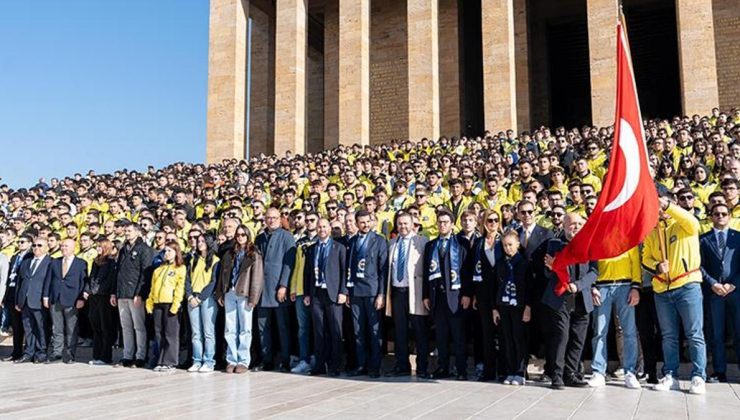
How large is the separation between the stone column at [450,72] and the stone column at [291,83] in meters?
6.09

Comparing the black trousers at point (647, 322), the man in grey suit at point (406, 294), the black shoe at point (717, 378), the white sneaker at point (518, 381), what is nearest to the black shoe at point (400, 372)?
the man in grey suit at point (406, 294)

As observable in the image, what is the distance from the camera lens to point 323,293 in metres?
8.49

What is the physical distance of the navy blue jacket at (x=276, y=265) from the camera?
8.80 m

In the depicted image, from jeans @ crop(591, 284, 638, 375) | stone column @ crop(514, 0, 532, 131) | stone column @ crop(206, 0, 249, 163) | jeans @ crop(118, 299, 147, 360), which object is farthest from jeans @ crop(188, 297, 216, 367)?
stone column @ crop(514, 0, 532, 131)

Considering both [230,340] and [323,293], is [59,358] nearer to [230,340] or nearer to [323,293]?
[230,340]

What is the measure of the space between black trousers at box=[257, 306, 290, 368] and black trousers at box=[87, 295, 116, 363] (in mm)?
2683

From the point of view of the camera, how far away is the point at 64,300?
1012 cm

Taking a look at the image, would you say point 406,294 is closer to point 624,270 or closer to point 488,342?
point 488,342

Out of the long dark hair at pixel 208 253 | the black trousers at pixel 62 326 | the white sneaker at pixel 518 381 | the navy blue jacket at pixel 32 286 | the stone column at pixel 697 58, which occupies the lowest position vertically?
the white sneaker at pixel 518 381

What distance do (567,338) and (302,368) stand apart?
11.3ft

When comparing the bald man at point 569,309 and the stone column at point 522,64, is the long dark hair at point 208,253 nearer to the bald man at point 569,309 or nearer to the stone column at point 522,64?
the bald man at point 569,309

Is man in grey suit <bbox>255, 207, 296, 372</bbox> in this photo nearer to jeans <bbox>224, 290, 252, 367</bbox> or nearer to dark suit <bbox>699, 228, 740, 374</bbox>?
jeans <bbox>224, 290, 252, 367</bbox>

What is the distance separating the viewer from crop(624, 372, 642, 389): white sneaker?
22.4 ft

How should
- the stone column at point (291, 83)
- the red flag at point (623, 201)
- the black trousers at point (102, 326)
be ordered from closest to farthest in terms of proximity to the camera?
the red flag at point (623, 201)
the black trousers at point (102, 326)
the stone column at point (291, 83)
